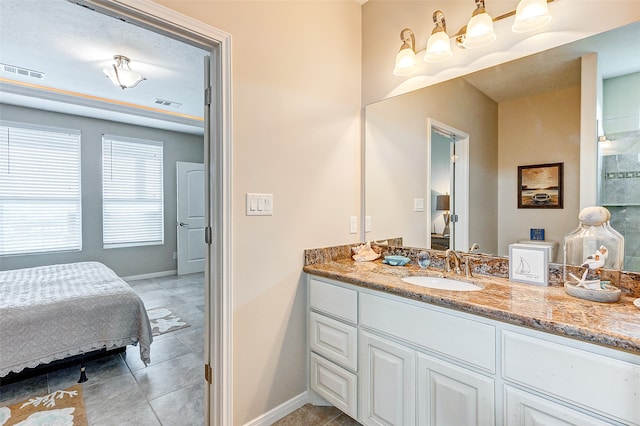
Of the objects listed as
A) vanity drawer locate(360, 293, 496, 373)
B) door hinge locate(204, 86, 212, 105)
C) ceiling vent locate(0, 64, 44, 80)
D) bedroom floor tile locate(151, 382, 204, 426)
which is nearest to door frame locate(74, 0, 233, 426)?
door hinge locate(204, 86, 212, 105)

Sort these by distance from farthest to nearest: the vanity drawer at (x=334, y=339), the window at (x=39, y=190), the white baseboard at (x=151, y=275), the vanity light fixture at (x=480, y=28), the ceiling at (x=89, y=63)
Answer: the white baseboard at (x=151, y=275) → the window at (x=39, y=190) → the ceiling at (x=89, y=63) → the vanity drawer at (x=334, y=339) → the vanity light fixture at (x=480, y=28)

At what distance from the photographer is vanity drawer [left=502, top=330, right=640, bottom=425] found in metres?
0.85

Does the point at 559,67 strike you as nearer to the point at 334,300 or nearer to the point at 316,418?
the point at 334,300

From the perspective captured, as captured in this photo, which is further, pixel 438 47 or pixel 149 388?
pixel 149 388

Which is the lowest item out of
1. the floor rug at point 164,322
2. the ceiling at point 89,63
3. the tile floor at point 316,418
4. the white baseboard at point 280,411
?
the floor rug at point 164,322

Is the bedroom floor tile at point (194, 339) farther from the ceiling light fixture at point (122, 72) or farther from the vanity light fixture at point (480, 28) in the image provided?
the vanity light fixture at point (480, 28)

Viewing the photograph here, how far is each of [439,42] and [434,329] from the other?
146 centimetres

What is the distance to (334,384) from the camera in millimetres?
1693

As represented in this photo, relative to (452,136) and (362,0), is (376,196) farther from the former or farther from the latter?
(362,0)

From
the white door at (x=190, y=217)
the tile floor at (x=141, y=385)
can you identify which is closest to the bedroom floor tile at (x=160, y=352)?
the tile floor at (x=141, y=385)

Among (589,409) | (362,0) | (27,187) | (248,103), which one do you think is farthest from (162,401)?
(27,187)

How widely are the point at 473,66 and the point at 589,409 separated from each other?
1549 millimetres

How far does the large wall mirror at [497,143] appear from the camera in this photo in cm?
128

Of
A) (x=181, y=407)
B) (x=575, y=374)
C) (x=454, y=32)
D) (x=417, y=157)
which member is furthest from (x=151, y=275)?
(x=575, y=374)
